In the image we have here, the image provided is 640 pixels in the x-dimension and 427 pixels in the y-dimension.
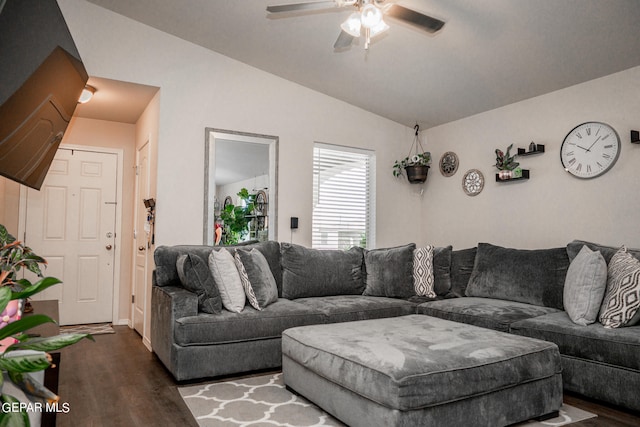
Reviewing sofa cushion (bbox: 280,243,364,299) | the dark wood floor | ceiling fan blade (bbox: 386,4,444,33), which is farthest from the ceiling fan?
the dark wood floor

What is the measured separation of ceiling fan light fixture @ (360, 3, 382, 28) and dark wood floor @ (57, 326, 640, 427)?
2552mm

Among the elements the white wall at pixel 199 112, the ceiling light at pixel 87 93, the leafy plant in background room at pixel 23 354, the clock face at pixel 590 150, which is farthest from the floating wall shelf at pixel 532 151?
the leafy plant in background room at pixel 23 354

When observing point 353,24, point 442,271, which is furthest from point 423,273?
point 353,24

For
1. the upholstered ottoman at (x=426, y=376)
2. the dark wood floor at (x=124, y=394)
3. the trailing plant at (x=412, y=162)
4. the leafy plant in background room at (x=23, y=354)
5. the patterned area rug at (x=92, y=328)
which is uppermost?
the trailing plant at (x=412, y=162)

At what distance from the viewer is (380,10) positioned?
2648 millimetres

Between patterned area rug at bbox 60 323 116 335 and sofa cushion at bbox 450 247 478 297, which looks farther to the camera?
patterned area rug at bbox 60 323 116 335

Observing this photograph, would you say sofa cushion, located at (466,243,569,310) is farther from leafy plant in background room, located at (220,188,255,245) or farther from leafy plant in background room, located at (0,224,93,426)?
leafy plant in background room, located at (0,224,93,426)

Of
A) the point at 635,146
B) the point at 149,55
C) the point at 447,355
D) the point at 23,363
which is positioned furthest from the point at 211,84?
the point at 23,363

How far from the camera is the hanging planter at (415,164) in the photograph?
5387mm

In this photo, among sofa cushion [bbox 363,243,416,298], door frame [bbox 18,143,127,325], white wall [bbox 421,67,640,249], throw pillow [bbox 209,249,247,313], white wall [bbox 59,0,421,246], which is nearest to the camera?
throw pillow [bbox 209,249,247,313]

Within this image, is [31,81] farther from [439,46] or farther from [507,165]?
[507,165]

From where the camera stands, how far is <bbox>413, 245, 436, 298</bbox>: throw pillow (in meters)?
4.30

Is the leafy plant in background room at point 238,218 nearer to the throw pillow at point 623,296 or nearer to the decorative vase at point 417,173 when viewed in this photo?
the decorative vase at point 417,173

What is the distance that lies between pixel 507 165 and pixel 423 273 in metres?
1.44
